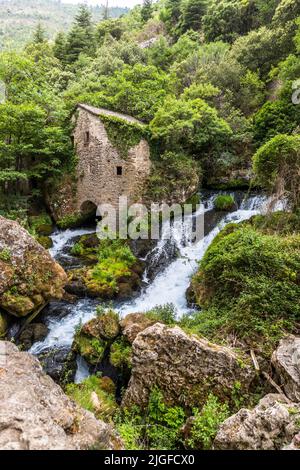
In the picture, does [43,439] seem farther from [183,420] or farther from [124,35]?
[124,35]

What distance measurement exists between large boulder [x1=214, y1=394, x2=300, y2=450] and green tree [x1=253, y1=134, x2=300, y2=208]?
6.81 m

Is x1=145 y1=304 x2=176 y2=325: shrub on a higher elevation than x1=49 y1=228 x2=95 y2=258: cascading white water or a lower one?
lower

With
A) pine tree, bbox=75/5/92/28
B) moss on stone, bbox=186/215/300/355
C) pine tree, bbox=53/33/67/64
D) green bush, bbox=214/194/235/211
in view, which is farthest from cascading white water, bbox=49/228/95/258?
pine tree, bbox=75/5/92/28

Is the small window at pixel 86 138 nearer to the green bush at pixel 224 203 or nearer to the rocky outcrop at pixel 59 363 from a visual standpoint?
the green bush at pixel 224 203

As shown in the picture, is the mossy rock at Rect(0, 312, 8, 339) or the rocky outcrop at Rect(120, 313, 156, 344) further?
the mossy rock at Rect(0, 312, 8, 339)

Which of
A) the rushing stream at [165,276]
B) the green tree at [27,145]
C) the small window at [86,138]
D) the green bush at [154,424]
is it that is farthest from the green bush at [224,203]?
the green bush at [154,424]

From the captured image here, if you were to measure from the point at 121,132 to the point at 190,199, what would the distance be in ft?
14.4

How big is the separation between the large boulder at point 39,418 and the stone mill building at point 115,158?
10516mm

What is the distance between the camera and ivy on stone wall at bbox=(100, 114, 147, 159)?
1455 centimetres

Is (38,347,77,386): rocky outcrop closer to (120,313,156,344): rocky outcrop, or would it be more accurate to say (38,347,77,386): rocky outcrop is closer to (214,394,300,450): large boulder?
(120,313,156,344): rocky outcrop

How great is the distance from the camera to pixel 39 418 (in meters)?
3.53

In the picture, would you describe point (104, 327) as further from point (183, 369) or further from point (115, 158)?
point (115, 158)
